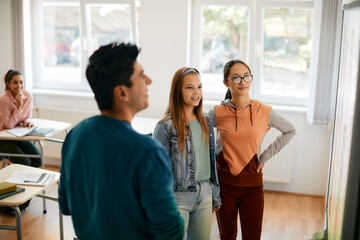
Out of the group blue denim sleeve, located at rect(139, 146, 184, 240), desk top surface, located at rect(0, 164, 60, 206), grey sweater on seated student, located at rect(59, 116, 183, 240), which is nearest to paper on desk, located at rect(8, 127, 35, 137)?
desk top surface, located at rect(0, 164, 60, 206)

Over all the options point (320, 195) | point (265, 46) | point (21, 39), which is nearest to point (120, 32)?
point (21, 39)

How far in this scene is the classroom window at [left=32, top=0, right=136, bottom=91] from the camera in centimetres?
543

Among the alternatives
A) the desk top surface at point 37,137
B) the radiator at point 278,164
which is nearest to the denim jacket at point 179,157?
the desk top surface at point 37,137

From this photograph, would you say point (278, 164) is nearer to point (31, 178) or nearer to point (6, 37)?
point (31, 178)

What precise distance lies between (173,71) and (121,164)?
12.3 feet

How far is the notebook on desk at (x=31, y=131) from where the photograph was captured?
168 inches

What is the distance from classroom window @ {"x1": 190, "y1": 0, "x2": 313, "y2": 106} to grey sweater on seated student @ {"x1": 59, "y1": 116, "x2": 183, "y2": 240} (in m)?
3.73

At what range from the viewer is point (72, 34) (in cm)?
573

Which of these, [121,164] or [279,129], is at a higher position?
[121,164]

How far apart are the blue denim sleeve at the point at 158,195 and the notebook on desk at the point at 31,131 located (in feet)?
10.4

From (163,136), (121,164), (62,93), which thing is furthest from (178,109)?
(62,93)

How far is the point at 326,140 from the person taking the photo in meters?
4.67

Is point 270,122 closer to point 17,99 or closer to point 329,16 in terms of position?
point 329,16

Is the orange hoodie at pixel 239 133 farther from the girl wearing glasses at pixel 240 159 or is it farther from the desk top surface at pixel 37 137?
the desk top surface at pixel 37 137
